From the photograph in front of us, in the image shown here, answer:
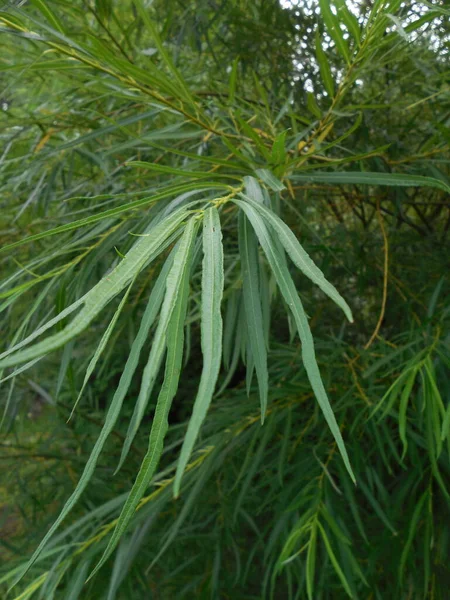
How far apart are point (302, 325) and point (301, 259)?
4cm

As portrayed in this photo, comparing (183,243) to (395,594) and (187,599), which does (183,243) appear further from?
(187,599)

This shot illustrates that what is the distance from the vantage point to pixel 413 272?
3.28 ft

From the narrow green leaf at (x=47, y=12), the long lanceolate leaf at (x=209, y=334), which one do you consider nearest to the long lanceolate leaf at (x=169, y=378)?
the long lanceolate leaf at (x=209, y=334)

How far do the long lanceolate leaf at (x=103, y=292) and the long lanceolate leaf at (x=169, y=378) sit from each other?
0.01 m

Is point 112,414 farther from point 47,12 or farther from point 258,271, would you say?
point 47,12

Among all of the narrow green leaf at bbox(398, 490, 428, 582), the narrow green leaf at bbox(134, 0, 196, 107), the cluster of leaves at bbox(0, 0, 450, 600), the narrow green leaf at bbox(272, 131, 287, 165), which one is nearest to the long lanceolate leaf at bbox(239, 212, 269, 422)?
the cluster of leaves at bbox(0, 0, 450, 600)

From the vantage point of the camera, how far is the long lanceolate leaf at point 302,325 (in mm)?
281

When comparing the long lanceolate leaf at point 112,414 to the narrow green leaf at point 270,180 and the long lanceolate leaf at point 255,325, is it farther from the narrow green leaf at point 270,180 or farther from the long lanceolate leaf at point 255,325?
the narrow green leaf at point 270,180

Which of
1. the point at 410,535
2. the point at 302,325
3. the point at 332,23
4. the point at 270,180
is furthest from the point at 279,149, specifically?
the point at 410,535

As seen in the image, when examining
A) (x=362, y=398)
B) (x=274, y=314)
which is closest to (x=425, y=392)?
(x=362, y=398)

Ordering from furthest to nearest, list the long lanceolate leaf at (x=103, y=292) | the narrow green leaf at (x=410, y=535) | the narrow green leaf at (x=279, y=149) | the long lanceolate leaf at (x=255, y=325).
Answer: the narrow green leaf at (x=410, y=535), the narrow green leaf at (x=279, y=149), the long lanceolate leaf at (x=255, y=325), the long lanceolate leaf at (x=103, y=292)

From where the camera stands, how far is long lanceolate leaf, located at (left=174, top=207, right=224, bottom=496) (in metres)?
0.23

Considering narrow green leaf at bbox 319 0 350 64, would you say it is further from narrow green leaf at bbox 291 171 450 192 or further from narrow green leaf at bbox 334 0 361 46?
narrow green leaf at bbox 291 171 450 192

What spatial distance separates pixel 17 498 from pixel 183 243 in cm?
102
